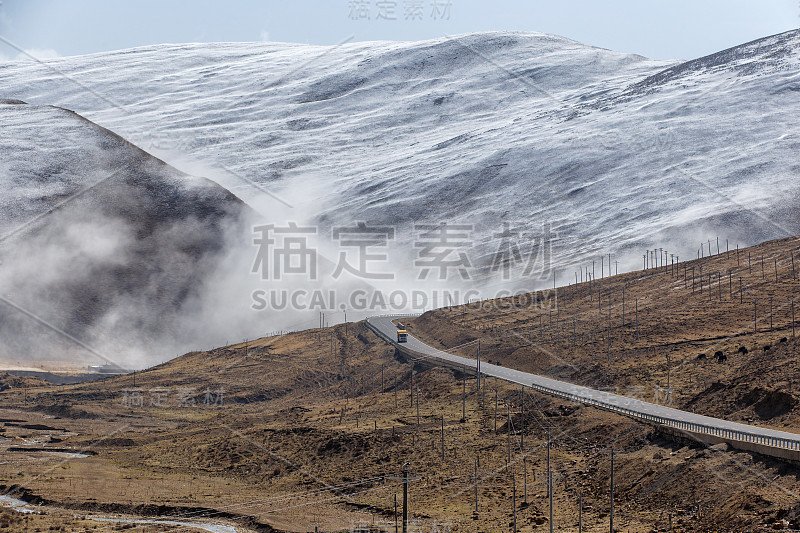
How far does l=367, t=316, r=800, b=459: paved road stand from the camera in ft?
176

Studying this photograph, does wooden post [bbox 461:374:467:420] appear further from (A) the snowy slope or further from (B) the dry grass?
(A) the snowy slope

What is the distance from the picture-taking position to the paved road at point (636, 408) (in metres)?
53.6

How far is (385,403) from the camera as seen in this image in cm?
A: 9575

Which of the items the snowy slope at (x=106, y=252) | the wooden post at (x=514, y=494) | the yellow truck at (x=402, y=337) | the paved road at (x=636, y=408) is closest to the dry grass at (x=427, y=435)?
the wooden post at (x=514, y=494)

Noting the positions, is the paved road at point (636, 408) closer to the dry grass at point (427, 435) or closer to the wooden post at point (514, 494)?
the dry grass at point (427, 435)

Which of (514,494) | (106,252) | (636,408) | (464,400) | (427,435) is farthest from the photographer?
(106,252)

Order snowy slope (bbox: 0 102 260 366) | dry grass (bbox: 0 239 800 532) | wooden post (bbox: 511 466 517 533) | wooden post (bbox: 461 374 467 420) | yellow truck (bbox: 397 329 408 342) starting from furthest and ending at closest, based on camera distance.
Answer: snowy slope (bbox: 0 102 260 366)
yellow truck (bbox: 397 329 408 342)
wooden post (bbox: 461 374 467 420)
dry grass (bbox: 0 239 800 532)
wooden post (bbox: 511 466 517 533)

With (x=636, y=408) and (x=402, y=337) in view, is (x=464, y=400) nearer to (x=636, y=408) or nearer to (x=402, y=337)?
(x=636, y=408)

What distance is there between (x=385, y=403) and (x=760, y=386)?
122ft

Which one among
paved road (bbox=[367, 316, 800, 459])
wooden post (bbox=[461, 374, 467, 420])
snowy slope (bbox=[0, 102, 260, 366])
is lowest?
wooden post (bbox=[461, 374, 467, 420])

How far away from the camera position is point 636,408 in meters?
72.2

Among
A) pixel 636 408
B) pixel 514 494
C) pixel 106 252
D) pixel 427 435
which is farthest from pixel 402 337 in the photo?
pixel 514 494

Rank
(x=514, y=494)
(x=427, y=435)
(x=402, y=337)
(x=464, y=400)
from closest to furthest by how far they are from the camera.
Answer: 1. (x=514, y=494)
2. (x=427, y=435)
3. (x=464, y=400)
4. (x=402, y=337)

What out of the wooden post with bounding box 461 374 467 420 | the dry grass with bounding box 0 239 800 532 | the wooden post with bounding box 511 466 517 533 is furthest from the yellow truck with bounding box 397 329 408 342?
the wooden post with bounding box 511 466 517 533
